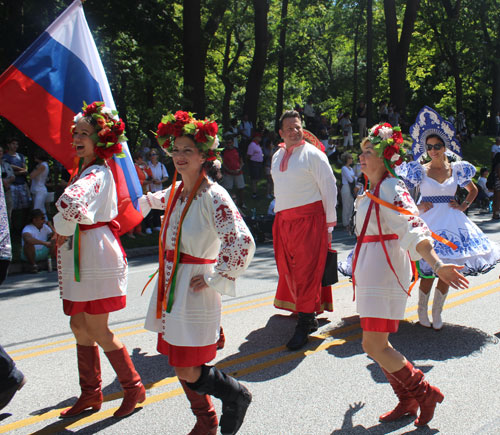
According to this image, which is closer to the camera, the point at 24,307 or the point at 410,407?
the point at 410,407

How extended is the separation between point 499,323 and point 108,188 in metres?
4.49

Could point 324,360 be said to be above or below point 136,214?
below

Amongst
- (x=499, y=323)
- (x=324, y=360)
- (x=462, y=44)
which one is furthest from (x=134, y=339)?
(x=462, y=44)

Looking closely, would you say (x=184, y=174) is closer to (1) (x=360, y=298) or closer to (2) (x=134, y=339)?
(1) (x=360, y=298)

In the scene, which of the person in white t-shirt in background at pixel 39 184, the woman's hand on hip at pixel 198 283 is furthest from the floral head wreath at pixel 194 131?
the person in white t-shirt in background at pixel 39 184

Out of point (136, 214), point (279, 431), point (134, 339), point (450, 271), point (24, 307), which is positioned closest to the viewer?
point (450, 271)

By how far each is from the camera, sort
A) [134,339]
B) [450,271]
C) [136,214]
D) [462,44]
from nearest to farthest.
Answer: [450,271], [136,214], [134,339], [462,44]

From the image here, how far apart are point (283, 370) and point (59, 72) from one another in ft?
10.4

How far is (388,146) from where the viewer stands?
167 inches

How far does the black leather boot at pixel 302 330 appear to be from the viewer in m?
5.71

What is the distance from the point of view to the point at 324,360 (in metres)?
5.36

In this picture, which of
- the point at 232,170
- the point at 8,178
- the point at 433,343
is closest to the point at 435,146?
the point at 433,343

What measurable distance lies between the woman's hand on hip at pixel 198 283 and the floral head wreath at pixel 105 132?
4.06 ft

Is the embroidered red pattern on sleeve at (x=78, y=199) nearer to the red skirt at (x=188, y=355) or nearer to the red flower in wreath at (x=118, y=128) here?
the red flower in wreath at (x=118, y=128)
